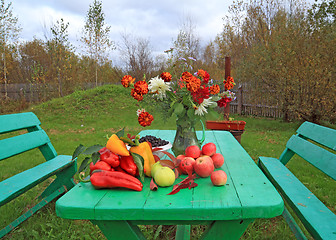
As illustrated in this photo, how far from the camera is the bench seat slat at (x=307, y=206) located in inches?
65.1

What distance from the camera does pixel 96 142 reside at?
6453mm

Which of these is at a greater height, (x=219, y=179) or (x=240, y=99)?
(x=219, y=179)

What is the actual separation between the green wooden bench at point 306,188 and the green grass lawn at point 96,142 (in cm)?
55

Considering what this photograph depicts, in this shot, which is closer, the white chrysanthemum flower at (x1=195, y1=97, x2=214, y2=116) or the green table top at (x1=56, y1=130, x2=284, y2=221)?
the green table top at (x1=56, y1=130, x2=284, y2=221)

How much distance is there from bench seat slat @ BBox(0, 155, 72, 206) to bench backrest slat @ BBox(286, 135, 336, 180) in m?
2.50

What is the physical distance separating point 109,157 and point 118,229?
0.42 m

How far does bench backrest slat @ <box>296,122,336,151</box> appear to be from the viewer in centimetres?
235

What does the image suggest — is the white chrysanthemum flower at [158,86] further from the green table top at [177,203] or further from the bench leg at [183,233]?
the bench leg at [183,233]

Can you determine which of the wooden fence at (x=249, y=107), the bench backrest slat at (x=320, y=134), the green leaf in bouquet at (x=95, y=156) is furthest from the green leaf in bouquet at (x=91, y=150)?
the wooden fence at (x=249, y=107)

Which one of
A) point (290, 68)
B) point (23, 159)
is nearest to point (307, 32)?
point (290, 68)

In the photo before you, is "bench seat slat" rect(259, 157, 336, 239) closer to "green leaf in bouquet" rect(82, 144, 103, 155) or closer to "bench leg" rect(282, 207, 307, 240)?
"bench leg" rect(282, 207, 307, 240)

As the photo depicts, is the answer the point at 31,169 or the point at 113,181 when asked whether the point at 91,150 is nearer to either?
the point at 113,181

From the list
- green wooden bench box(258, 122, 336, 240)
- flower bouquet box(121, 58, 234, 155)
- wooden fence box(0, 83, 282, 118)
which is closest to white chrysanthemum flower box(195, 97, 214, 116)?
flower bouquet box(121, 58, 234, 155)

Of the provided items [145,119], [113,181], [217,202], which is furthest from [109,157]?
[217,202]
